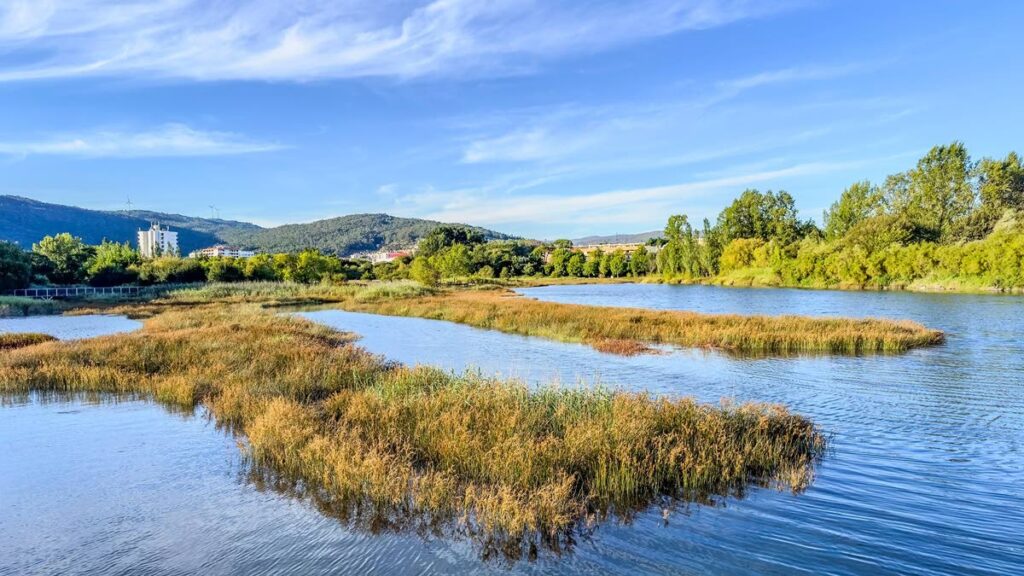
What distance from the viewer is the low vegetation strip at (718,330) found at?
2744cm

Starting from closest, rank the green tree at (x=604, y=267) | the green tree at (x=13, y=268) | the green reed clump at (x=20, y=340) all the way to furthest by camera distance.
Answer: the green reed clump at (x=20, y=340), the green tree at (x=13, y=268), the green tree at (x=604, y=267)

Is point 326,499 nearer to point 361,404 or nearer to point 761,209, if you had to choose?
point 361,404

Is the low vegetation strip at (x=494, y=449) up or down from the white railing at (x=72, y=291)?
down

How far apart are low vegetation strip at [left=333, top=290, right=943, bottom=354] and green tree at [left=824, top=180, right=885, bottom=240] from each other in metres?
94.3

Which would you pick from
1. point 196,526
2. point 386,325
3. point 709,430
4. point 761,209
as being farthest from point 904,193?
point 196,526

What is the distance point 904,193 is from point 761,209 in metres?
36.1

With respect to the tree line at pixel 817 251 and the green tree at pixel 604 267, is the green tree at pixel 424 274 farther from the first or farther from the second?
the green tree at pixel 604 267

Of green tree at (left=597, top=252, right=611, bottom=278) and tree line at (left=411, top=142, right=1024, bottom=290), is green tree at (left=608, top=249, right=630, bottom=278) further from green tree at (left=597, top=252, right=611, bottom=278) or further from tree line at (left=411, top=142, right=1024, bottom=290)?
tree line at (left=411, top=142, right=1024, bottom=290)

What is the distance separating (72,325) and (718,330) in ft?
135

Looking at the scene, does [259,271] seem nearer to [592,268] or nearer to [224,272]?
[224,272]

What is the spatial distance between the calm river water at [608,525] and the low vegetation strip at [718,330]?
979cm

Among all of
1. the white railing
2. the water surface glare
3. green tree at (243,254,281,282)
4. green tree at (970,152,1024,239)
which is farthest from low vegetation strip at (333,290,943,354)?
green tree at (970,152,1024,239)

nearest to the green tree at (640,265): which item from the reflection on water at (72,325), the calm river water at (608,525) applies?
the reflection on water at (72,325)

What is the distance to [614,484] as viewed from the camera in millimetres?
9195
